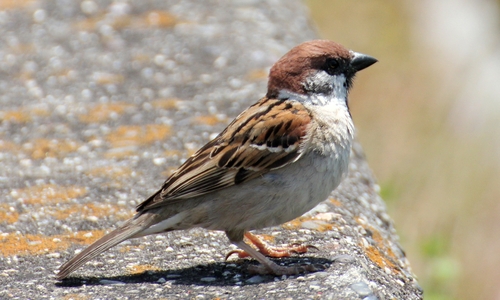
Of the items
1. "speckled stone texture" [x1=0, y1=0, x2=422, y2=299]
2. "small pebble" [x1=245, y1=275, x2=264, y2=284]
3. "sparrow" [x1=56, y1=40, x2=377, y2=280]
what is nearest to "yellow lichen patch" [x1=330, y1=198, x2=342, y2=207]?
"speckled stone texture" [x1=0, y1=0, x2=422, y2=299]

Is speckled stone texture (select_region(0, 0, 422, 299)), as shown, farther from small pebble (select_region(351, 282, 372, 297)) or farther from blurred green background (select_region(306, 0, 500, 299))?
blurred green background (select_region(306, 0, 500, 299))

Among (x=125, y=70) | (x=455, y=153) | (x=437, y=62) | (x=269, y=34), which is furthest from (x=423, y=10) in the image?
(x=125, y=70)

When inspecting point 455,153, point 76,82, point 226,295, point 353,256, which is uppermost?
point 455,153

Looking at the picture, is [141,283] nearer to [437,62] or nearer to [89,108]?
[89,108]

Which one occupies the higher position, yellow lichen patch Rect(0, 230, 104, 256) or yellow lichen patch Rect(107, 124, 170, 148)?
yellow lichen patch Rect(107, 124, 170, 148)

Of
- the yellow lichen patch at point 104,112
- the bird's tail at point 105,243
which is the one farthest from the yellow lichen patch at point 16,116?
the bird's tail at point 105,243

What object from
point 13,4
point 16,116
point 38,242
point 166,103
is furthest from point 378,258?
point 13,4
